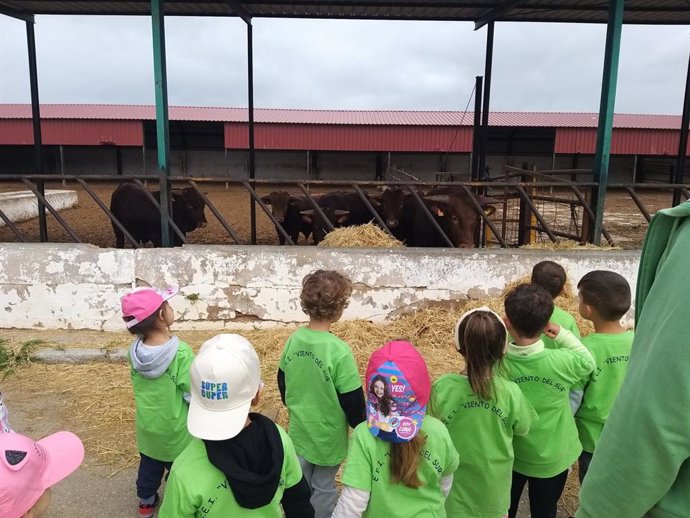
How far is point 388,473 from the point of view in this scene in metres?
1.79

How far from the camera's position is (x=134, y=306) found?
2484 millimetres

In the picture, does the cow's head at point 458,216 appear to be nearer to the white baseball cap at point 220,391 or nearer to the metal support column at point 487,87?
the metal support column at point 487,87

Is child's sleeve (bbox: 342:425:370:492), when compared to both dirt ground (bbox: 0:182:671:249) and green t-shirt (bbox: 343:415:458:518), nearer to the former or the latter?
green t-shirt (bbox: 343:415:458:518)

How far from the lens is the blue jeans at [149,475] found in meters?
2.71

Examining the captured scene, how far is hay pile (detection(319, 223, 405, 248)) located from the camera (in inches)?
235

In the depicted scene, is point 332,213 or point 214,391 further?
point 332,213

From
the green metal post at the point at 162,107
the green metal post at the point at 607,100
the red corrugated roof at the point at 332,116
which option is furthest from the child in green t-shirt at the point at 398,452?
the red corrugated roof at the point at 332,116

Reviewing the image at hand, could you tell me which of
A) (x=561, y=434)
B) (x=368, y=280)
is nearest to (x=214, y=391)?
(x=561, y=434)

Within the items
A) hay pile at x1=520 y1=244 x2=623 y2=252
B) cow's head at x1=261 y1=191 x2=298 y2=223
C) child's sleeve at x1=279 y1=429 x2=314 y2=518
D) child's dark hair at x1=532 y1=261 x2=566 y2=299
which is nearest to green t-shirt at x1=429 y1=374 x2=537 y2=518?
child's sleeve at x1=279 y1=429 x2=314 y2=518

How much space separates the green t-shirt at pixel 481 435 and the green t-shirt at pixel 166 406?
1189 millimetres

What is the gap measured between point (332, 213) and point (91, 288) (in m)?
4.62

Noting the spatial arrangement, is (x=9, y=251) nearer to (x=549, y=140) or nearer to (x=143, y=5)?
(x=143, y=5)

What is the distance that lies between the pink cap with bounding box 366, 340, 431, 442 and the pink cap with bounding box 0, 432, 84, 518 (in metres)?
0.86

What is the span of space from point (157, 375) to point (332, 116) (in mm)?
28074
